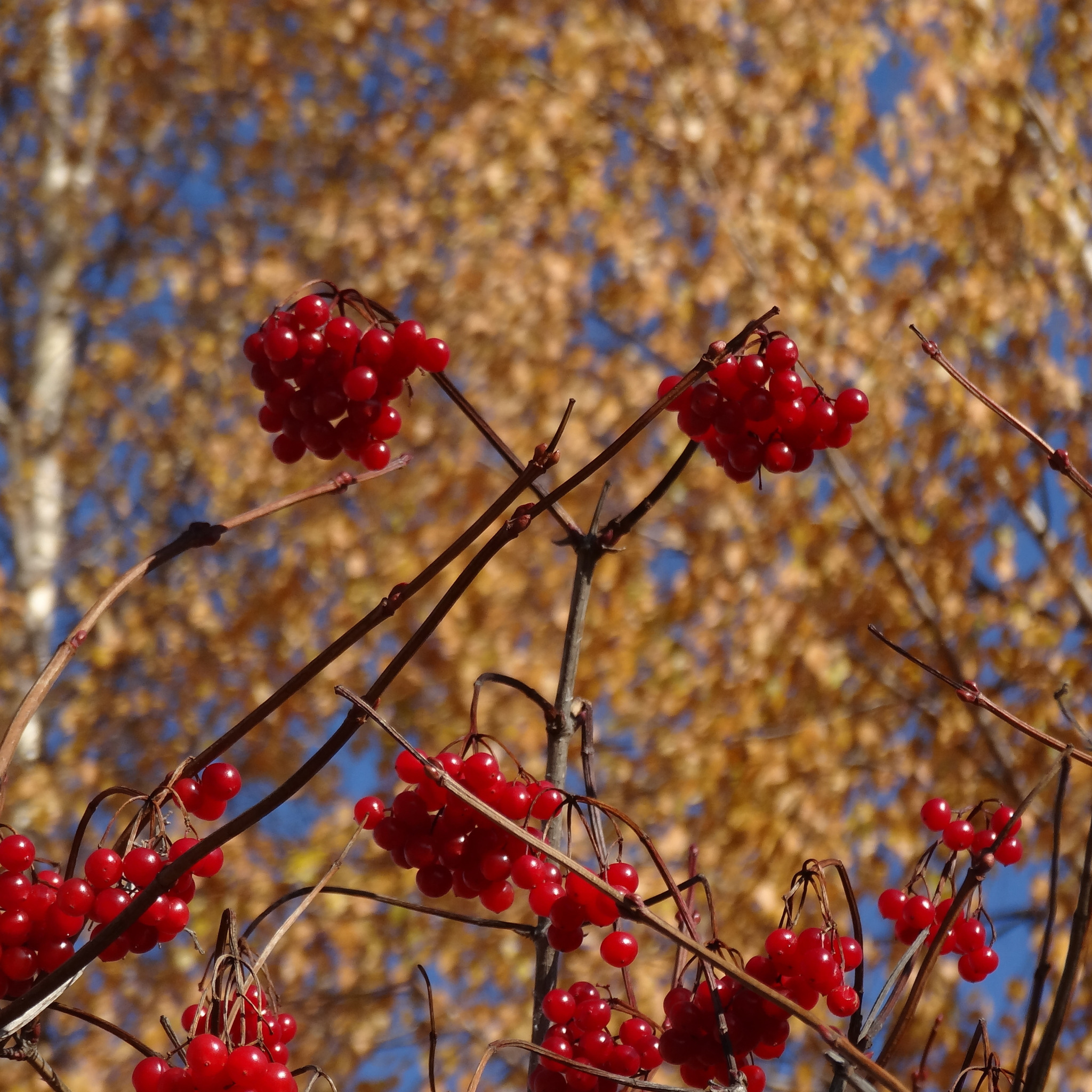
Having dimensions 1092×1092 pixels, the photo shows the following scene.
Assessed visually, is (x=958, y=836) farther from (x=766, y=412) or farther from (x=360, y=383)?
(x=360, y=383)

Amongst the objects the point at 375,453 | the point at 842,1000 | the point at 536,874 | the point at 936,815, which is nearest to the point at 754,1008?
the point at 842,1000

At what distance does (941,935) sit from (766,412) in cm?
51

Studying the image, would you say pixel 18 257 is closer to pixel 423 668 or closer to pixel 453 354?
pixel 453 354

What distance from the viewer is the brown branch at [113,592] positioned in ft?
2.19

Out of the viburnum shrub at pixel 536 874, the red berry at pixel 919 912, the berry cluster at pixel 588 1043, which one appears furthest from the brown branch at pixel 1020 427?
the berry cluster at pixel 588 1043

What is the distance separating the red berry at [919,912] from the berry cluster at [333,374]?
0.54m

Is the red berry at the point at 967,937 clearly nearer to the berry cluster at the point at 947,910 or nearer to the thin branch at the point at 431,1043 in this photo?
the berry cluster at the point at 947,910

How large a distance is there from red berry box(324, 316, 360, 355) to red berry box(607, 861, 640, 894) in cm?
50

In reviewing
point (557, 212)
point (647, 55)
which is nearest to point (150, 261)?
point (557, 212)

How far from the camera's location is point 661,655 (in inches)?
189

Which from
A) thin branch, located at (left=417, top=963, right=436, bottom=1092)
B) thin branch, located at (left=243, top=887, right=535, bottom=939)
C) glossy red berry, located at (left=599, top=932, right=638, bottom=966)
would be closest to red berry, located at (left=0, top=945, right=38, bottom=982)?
thin branch, located at (left=243, top=887, right=535, bottom=939)

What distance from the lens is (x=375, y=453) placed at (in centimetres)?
113

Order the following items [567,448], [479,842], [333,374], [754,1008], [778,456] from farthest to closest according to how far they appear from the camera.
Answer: [567,448]
[333,374]
[778,456]
[479,842]
[754,1008]

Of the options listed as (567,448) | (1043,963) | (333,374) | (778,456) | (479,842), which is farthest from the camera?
(567,448)
